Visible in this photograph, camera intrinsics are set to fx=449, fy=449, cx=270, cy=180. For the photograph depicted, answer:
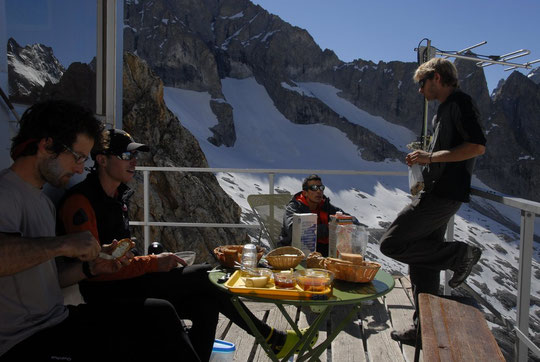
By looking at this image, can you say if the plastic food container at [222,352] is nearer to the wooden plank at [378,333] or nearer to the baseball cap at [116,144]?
the wooden plank at [378,333]

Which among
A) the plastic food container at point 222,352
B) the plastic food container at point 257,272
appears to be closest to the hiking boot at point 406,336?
the plastic food container at point 222,352

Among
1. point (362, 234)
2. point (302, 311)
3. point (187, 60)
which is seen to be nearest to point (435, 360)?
point (362, 234)

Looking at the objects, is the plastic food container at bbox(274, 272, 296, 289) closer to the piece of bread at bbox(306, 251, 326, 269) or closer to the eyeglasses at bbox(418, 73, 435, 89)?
the piece of bread at bbox(306, 251, 326, 269)

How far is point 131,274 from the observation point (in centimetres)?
217

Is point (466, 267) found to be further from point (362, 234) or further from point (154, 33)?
point (154, 33)

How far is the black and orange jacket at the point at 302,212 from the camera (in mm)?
3265

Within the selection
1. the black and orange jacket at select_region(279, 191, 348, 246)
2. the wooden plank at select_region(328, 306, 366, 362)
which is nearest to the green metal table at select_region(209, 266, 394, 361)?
the wooden plank at select_region(328, 306, 366, 362)

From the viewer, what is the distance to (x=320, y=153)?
2997 inches

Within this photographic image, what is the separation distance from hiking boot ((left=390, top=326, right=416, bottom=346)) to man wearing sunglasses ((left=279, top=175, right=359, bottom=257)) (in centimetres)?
79

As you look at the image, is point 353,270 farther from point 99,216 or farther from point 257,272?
point 99,216

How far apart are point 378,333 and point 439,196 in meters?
1.02

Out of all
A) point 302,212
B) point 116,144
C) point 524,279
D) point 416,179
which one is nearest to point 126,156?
point 116,144

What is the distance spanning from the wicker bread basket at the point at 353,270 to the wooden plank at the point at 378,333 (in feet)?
3.00

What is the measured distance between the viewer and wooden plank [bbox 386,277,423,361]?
9.14ft
